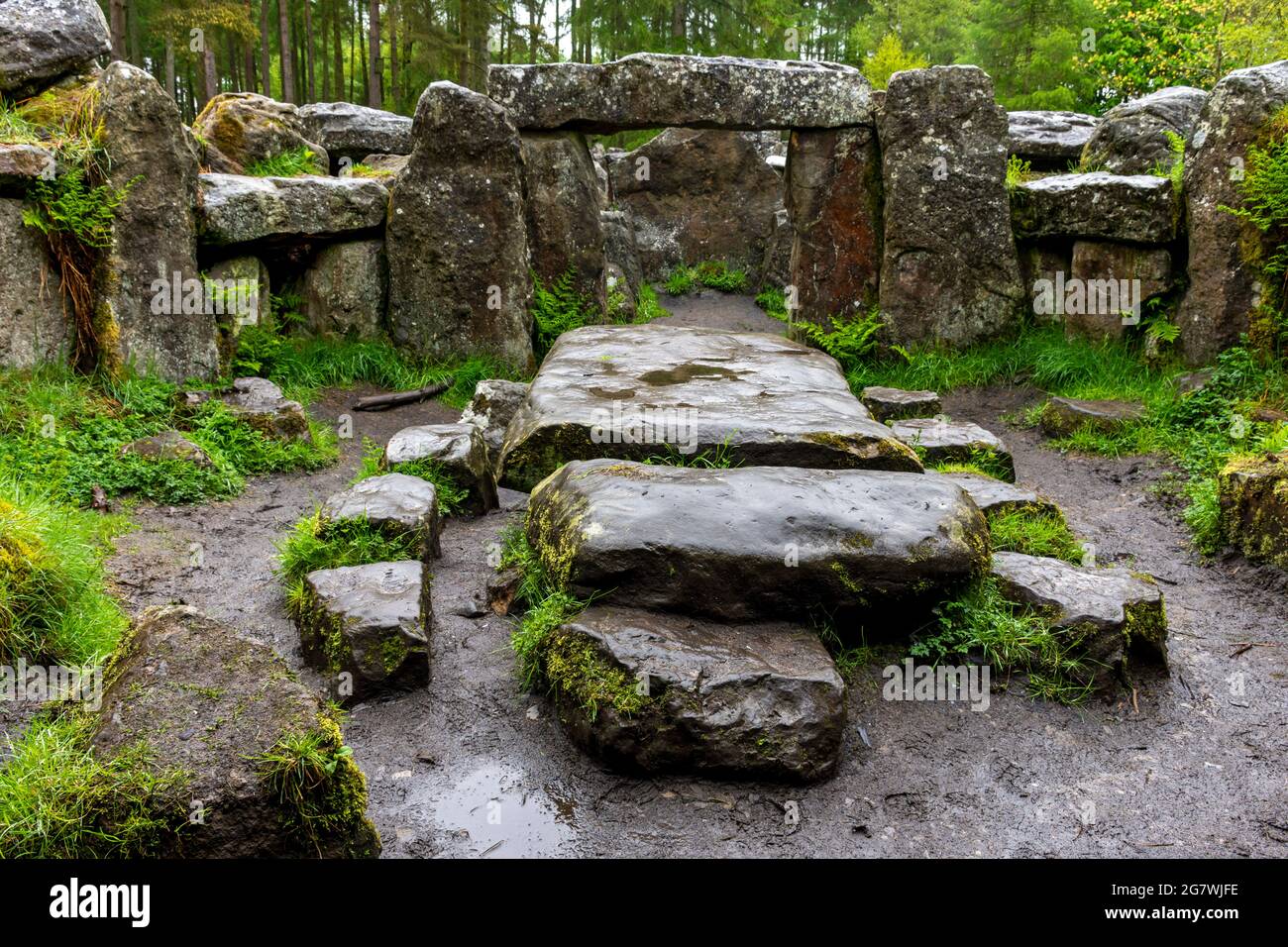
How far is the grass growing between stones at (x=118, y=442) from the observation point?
6344mm

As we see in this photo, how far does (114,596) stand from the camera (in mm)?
5066

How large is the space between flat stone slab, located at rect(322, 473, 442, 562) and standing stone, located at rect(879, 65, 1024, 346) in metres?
5.67

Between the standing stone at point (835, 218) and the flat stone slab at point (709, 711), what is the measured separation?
663 cm

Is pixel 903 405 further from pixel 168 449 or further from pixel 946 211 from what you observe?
pixel 168 449

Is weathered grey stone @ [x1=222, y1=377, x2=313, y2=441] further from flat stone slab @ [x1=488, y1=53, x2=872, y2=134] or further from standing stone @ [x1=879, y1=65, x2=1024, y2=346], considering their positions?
standing stone @ [x1=879, y1=65, x2=1024, y2=346]

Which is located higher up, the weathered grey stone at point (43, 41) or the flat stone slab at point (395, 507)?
the weathered grey stone at point (43, 41)

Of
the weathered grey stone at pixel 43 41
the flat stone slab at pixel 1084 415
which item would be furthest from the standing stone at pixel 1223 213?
the weathered grey stone at pixel 43 41

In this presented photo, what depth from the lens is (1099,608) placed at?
14.5ft

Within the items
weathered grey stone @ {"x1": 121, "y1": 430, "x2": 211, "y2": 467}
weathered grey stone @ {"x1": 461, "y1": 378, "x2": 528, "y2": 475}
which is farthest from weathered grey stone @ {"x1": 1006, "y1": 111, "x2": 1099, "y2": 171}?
weathered grey stone @ {"x1": 121, "y1": 430, "x2": 211, "y2": 467}

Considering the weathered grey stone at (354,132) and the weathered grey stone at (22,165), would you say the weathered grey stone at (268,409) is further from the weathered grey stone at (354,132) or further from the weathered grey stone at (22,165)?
the weathered grey stone at (354,132)

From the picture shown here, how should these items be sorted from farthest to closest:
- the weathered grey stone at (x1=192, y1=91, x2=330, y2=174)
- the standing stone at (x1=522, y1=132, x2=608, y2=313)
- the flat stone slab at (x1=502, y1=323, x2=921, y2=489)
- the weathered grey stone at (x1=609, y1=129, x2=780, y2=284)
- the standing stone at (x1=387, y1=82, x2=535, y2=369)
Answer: the weathered grey stone at (x1=609, y1=129, x2=780, y2=284) → the weathered grey stone at (x1=192, y1=91, x2=330, y2=174) → the standing stone at (x1=522, y1=132, x2=608, y2=313) → the standing stone at (x1=387, y1=82, x2=535, y2=369) → the flat stone slab at (x1=502, y1=323, x2=921, y2=489)

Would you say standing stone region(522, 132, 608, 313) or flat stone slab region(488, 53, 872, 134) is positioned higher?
flat stone slab region(488, 53, 872, 134)

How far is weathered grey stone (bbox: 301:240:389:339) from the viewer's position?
9281 mm

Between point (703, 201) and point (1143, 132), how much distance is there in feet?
20.6
